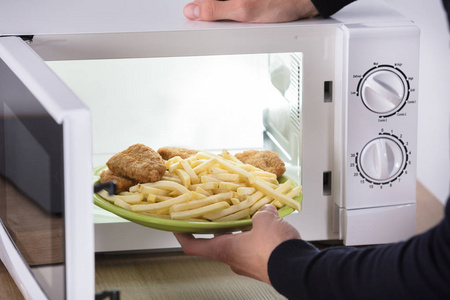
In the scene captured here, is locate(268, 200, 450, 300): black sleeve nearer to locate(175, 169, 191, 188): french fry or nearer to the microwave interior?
locate(175, 169, 191, 188): french fry

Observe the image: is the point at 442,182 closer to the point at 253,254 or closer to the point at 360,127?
the point at 360,127

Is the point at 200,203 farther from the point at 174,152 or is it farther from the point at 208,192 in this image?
the point at 174,152

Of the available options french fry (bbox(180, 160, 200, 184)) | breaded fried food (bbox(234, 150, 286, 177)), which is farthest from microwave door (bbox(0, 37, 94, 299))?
breaded fried food (bbox(234, 150, 286, 177))

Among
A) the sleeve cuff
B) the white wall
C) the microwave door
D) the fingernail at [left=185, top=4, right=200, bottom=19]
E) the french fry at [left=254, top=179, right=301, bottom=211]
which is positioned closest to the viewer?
the microwave door

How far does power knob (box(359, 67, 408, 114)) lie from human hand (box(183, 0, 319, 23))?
149mm

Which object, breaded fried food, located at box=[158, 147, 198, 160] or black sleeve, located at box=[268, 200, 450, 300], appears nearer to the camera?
black sleeve, located at box=[268, 200, 450, 300]

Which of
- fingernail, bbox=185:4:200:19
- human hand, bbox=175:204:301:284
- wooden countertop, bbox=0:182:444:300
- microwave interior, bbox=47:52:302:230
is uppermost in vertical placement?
fingernail, bbox=185:4:200:19

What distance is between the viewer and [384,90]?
3.50 ft

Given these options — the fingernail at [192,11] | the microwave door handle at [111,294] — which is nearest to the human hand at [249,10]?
the fingernail at [192,11]

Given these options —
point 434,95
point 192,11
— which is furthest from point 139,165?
point 434,95

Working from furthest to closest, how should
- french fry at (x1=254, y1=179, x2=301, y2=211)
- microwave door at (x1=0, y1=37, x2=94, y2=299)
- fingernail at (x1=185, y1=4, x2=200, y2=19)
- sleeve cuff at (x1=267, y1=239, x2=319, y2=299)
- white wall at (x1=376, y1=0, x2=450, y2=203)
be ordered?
white wall at (x1=376, y1=0, x2=450, y2=203)
fingernail at (x1=185, y1=4, x2=200, y2=19)
french fry at (x1=254, y1=179, x2=301, y2=211)
sleeve cuff at (x1=267, y1=239, x2=319, y2=299)
microwave door at (x1=0, y1=37, x2=94, y2=299)

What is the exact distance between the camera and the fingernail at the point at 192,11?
3.62 feet

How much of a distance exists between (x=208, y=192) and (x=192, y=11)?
28 centimetres

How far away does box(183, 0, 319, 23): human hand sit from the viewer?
1.10 meters
